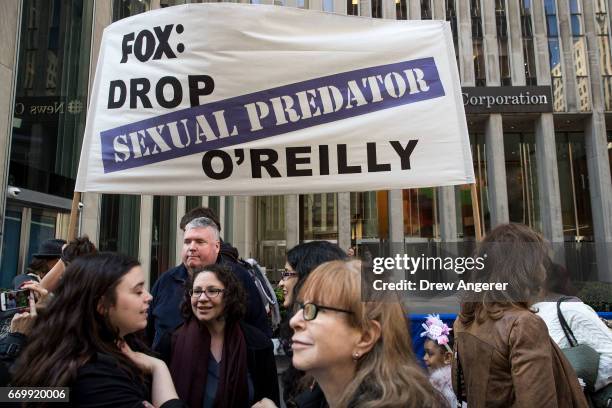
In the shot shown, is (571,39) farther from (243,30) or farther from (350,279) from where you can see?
(350,279)

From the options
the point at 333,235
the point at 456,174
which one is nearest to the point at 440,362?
the point at 456,174

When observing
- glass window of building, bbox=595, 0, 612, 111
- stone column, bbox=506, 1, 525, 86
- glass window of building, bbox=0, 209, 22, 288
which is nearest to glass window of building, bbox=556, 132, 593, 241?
glass window of building, bbox=595, 0, 612, 111

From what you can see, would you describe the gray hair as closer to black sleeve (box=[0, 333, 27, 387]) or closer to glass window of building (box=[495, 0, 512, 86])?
black sleeve (box=[0, 333, 27, 387])

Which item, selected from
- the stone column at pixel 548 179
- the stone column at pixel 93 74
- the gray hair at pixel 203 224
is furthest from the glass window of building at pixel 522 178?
the gray hair at pixel 203 224

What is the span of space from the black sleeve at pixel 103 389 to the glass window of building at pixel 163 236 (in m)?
14.5

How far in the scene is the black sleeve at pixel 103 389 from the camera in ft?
5.52

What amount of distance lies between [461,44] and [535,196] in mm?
11188

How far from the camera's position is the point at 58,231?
Result: 10312 millimetres

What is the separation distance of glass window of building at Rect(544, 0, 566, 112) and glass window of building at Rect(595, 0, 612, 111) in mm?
2288

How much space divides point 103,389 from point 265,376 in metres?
1.36

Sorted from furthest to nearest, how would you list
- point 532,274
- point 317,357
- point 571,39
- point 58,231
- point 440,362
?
1. point 571,39
2. point 58,231
3. point 440,362
4. point 532,274
5. point 317,357

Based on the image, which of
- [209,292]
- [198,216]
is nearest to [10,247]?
[198,216]

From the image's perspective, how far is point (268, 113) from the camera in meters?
3.48

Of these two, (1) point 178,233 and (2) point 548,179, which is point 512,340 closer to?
(1) point 178,233
